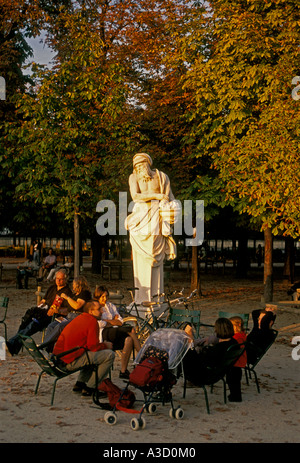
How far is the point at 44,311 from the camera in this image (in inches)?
407

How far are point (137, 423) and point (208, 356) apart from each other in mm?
1454

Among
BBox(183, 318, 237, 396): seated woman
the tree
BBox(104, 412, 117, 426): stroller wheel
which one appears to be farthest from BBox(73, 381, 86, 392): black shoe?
the tree

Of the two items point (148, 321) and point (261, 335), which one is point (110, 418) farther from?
point (148, 321)

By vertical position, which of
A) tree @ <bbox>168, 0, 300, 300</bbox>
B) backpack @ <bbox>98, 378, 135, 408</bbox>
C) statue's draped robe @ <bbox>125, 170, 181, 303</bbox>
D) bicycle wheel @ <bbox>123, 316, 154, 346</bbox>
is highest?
tree @ <bbox>168, 0, 300, 300</bbox>

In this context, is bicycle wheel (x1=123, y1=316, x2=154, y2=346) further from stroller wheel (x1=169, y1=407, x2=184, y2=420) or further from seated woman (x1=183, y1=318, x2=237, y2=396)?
stroller wheel (x1=169, y1=407, x2=184, y2=420)

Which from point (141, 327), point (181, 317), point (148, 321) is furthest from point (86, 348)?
point (141, 327)

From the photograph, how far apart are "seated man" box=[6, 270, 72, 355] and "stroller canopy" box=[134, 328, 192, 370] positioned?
3090mm

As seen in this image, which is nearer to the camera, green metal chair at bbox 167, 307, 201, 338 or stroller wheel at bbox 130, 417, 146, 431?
stroller wheel at bbox 130, 417, 146, 431

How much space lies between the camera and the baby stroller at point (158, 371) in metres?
6.69

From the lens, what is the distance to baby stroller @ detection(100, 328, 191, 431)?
6.69m

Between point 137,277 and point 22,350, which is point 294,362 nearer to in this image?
point 137,277

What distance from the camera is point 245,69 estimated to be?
16375mm

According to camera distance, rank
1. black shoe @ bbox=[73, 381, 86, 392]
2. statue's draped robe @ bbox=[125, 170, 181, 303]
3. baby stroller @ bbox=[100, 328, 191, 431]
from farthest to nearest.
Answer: statue's draped robe @ bbox=[125, 170, 181, 303]
black shoe @ bbox=[73, 381, 86, 392]
baby stroller @ bbox=[100, 328, 191, 431]

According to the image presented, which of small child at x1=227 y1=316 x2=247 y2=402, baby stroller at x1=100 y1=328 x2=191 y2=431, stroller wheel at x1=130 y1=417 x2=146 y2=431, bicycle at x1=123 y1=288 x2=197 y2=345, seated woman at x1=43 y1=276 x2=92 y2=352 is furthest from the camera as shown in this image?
bicycle at x1=123 y1=288 x2=197 y2=345
